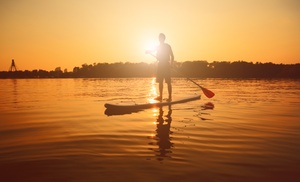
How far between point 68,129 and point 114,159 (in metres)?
2.84

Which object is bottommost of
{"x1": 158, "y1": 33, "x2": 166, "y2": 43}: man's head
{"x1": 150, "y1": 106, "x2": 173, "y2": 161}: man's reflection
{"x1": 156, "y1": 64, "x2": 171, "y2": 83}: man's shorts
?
{"x1": 150, "y1": 106, "x2": 173, "y2": 161}: man's reflection

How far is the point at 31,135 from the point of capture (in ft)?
19.5

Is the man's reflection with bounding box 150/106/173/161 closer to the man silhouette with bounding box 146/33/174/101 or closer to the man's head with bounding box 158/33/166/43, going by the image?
the man silhouette with bounding box 146/33/174/101

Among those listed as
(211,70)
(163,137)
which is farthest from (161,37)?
(211,70)

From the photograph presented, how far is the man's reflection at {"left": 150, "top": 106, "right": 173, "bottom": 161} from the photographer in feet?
14.5

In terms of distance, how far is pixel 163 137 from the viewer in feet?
18.4

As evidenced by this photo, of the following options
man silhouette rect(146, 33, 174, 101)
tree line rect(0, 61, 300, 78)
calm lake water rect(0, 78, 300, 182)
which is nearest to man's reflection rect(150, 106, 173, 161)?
calm lake water rect(0, 78, 300, 182)

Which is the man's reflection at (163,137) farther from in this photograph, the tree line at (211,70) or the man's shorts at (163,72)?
the tree line at (211,70)

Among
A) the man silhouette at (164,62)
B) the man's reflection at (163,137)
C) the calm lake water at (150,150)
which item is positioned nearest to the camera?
the calm lake water at (150,150)

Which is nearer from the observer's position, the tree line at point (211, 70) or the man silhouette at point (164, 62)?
the man silhouette at point (164, 62)

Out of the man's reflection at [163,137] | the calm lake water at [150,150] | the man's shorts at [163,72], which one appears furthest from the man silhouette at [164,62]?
the calm lake water at [150,150]

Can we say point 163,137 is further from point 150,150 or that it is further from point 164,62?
point 164,62

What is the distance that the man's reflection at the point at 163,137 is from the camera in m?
4.43

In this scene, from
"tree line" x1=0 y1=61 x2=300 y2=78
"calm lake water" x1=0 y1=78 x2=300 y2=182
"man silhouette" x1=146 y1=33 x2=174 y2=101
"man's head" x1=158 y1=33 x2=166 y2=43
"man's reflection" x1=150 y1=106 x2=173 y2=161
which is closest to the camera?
"calm lake water" x1=0 y1=78 x2=300 y2=182
